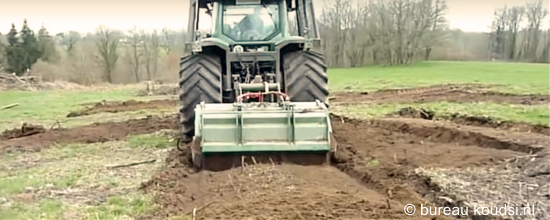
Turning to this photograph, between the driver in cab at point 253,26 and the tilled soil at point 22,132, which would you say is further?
the tilled soil at point 22,132

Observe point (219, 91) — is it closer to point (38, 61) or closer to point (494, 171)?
point (494, 171)

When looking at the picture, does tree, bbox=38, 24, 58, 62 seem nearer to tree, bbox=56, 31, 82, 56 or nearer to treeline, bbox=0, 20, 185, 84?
treeline, bbox=0, 20, 185, 84

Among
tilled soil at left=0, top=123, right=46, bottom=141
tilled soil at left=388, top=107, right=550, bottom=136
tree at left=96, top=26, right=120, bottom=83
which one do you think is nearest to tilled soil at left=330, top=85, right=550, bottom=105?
tilled soil at left=388, top=107, right=550, bottom=136

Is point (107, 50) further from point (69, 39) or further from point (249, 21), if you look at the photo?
point (249, 21)

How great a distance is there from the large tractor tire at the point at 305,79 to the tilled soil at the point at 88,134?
3.27 metres

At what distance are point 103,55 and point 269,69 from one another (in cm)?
3405

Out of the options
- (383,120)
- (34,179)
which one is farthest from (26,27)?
(34,179)

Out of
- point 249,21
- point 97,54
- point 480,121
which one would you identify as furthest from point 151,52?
point 249,21

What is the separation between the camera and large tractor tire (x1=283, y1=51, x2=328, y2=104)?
26.9 ft

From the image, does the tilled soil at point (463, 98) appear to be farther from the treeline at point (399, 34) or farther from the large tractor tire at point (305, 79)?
the treeline at point (399, 34)

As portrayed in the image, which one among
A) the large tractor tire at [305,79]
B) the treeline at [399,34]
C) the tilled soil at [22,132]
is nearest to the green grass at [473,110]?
the large tractor tire at [305,79]

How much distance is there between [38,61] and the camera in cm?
3953

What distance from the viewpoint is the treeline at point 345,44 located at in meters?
40.3

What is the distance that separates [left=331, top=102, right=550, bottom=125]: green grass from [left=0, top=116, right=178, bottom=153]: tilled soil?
4.08m
